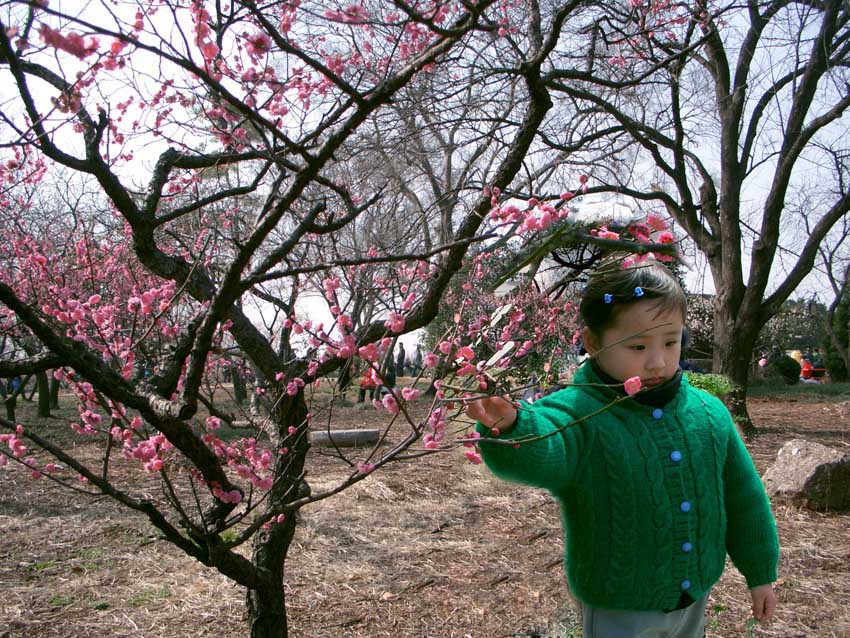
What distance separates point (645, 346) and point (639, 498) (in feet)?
1.22

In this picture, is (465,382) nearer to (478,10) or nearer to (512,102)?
(478,10)

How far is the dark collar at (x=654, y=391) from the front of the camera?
5.58ft

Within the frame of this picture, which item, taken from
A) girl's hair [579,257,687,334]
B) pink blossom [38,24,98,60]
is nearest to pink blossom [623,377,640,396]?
girl's hair [579,257,687,334]

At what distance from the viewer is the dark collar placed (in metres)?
1.70

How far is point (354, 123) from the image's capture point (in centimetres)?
153

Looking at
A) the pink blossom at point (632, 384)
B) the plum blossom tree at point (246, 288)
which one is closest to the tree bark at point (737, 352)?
the plum blossom tree at point (246, 288)

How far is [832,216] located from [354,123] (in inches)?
304

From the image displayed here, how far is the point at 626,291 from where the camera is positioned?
1.69 metres

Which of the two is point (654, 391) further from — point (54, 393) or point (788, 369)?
point (788, 369)

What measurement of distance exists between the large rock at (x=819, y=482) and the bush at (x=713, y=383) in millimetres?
1231

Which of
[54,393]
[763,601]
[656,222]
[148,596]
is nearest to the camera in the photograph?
[656,222]

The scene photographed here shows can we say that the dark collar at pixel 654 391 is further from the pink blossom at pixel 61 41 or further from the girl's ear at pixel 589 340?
the pink blossom at pixel 61 41

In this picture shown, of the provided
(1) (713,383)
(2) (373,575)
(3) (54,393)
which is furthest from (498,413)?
(3) (54,393)

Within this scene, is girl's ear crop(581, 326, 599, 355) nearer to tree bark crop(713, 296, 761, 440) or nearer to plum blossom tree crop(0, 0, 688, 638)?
plum blossom tree crop(0, 0, 688, 638)
